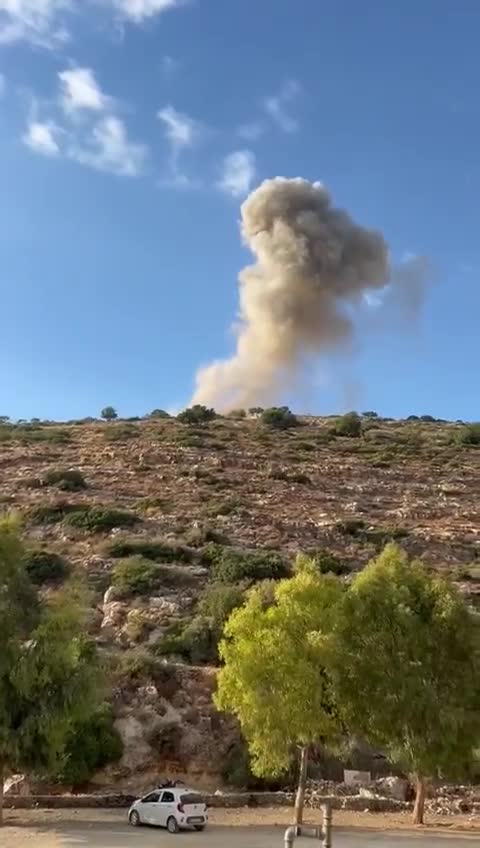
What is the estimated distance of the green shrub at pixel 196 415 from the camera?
275ft

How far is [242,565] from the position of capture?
4062 centimetres

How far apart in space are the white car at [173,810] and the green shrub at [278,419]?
6239cm

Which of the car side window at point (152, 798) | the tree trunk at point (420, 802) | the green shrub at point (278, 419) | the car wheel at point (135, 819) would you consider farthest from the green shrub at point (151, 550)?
the green shrub at point (278, 419)

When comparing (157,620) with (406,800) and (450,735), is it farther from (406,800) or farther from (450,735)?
(450,735)

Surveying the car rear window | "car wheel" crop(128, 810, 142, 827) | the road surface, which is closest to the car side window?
"car wheel" crop(128, 810, 142, 827)

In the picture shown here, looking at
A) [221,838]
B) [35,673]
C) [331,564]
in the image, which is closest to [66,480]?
[331,564]

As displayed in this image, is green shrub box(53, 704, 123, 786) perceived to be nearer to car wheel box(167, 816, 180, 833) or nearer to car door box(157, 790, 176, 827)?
car door box(157, 790, 176, 827)

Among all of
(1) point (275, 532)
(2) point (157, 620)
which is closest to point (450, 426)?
(1) point (275, 532)

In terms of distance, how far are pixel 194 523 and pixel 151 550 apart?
5.36 m

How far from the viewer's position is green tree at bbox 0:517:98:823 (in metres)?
20.4

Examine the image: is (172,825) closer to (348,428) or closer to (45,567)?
(45,567)

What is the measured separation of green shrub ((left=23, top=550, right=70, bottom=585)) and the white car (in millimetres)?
20377

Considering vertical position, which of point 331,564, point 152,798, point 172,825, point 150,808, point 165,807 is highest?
point 331,564

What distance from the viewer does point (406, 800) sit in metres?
26.4
